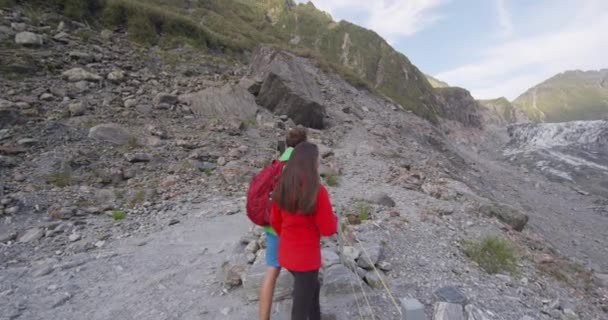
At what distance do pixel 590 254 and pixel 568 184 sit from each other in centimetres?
3321

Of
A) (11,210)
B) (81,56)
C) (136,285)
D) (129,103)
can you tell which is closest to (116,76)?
(81,56)

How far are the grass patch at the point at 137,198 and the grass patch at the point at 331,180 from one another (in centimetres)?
532

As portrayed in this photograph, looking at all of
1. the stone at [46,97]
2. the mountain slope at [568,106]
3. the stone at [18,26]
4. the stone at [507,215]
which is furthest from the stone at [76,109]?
the mountain slope at [568,106]

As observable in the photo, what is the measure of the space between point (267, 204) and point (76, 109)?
10434 mm

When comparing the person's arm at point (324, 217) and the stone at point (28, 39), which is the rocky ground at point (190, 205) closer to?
the stone at point (28, 39)

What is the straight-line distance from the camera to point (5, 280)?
4789 mm

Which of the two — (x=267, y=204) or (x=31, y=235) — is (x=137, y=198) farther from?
(x=267, y=204)

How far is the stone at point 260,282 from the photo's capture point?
12.7ft

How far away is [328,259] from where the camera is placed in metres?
4.36

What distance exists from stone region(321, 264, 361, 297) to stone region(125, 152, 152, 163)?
7.51 m

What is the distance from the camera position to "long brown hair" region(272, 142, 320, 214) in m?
2.69

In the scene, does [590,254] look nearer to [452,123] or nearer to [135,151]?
[135,151]

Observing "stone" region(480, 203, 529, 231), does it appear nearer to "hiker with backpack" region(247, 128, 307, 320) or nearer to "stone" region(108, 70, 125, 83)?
"hiker with backpack" region(247, 128, 307, 320)

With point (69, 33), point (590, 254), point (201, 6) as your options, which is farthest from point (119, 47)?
point (590, 254)
